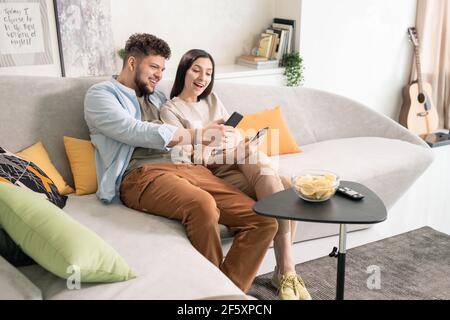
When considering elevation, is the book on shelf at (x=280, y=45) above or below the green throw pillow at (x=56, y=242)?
above

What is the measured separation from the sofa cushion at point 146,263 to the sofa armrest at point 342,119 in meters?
1.43

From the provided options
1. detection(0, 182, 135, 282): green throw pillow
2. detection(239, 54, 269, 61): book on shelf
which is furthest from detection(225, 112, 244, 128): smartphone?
detection(239, 54, 269, 61): book on shelf

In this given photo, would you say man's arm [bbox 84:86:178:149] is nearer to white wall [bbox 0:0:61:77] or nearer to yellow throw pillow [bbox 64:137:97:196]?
yellow throw pillow [bbox 64:137:97:196]

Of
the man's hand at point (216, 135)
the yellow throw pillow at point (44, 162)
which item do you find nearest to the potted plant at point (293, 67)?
the man's hand at point (216, 135)

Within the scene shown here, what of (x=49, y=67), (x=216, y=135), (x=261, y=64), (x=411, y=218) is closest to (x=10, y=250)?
(x=216, y=135)

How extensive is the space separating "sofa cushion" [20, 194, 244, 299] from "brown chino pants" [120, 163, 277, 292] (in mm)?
52

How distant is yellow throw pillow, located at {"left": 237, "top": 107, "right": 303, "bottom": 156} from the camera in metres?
2.88

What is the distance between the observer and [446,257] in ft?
8.79

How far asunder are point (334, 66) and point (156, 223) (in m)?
2.49

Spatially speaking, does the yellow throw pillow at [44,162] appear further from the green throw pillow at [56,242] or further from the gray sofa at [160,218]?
the green throw pillow at [56,242]

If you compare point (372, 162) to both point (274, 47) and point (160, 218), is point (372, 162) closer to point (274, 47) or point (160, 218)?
point (160, 218)

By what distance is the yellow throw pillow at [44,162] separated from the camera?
7.58 ft
